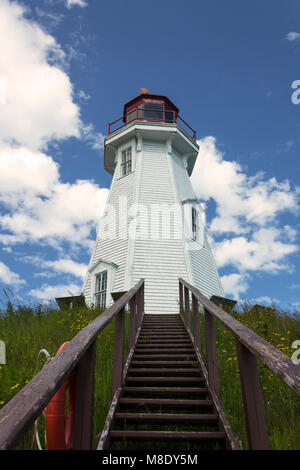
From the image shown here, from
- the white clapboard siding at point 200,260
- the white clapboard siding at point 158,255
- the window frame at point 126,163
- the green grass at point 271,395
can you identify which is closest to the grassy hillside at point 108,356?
the green grass at point 271,395

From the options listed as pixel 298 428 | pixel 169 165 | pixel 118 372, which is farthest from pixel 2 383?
pixel 169 165

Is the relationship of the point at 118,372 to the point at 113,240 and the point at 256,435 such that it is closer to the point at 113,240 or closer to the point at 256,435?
the point at 256,435

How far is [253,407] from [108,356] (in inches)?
151

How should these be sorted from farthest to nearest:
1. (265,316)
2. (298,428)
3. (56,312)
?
Answer: (56,312) → (265,316) → (298,428)

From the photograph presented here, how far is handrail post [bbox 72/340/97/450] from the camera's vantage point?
2137 mm

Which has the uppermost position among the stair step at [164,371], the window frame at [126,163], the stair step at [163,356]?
the window frame at [126,163]

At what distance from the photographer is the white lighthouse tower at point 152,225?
533 inches

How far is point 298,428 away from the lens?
3459 mm

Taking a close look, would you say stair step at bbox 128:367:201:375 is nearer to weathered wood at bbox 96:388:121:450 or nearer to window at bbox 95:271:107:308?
weathered wood at bbox 96:388:121:450

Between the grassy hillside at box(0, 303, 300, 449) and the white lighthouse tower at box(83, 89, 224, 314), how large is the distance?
3616 millimetres

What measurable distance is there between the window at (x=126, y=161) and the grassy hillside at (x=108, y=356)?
8.96 m

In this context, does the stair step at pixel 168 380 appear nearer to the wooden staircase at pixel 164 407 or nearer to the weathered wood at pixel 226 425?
the wooden staircase at pixel 164 407

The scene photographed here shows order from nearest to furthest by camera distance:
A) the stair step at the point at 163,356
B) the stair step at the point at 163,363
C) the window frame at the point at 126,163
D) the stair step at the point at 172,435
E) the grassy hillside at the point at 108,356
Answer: the stair step at the point at 172,435 < the grassy hillside at the point at 108,356 < the stair step at the point at 163,363 < the stair step at the point at 163,356 < the window frame at the point at 126,163
